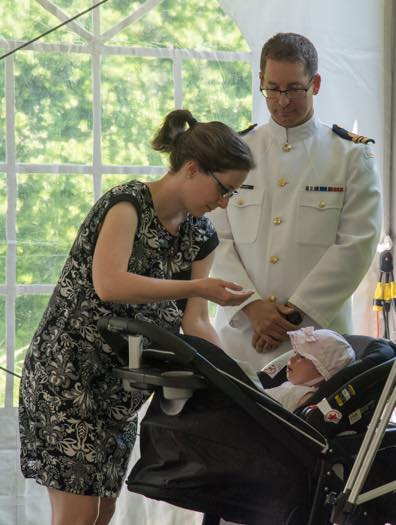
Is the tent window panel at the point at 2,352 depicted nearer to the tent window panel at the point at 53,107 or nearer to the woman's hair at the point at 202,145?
the tent window panel at the point at 53,107

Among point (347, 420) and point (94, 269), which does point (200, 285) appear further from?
point (347, 420)


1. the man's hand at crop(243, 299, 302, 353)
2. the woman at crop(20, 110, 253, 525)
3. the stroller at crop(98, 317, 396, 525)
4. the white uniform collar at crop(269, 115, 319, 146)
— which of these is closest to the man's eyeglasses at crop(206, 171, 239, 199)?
the woman at crop(20, 110, 253, 525)

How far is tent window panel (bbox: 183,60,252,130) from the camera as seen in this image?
305 centimetres

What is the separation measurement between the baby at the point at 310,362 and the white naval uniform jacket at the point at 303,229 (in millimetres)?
302

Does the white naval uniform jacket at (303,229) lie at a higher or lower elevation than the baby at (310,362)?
higher

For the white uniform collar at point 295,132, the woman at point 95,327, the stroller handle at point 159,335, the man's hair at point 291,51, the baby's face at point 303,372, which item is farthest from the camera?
the white uniform collar at point 295,132

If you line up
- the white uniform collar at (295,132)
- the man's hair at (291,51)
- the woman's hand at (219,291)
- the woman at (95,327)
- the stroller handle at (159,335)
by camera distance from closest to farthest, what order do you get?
the stroller handle at (159,335) → the woman's hand at (219,291) → the woman at (95,327) → the man's hair at (291,51) → the white uniform collar at (295,132)

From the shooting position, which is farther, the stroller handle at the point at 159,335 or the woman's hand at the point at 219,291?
the woman's hand at the point at 219,291

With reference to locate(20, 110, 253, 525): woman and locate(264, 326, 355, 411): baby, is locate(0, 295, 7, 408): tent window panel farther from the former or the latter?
locate(264, 326, 355, 411): baby

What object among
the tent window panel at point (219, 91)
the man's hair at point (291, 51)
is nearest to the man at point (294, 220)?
Answer: the man's hair at point (291, 51)

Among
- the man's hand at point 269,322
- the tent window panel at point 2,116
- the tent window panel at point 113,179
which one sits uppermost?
the tent window panel at point 2,116

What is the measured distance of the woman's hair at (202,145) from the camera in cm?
202

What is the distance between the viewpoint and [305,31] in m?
3.03

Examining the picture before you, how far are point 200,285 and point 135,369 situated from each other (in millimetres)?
205
